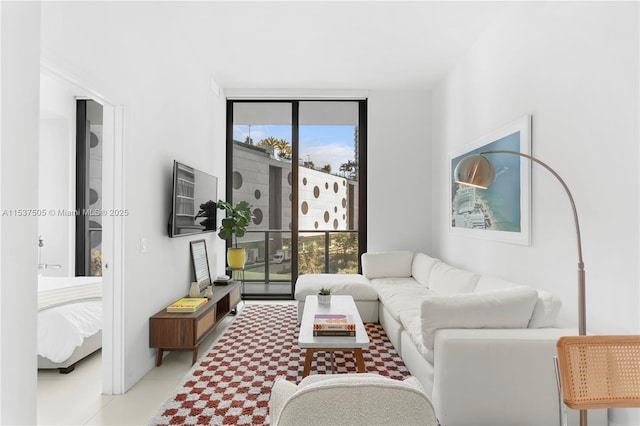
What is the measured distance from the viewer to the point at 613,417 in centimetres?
214

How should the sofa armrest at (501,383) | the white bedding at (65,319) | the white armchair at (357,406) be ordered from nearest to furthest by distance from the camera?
1. the white armchair at (357,406)
2. the sofa armrest at (501,383)
3. the white bedding at (65,319)

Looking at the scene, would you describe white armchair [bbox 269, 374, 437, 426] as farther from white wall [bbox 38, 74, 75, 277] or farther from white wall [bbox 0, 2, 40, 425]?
white wall [bbox 38, 74, 75, 277]

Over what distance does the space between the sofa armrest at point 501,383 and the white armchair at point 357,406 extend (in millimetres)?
1014

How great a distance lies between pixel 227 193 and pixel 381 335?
3.14 meters

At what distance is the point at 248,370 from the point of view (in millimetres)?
3119

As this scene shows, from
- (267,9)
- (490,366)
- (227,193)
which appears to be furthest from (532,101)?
(227,193)

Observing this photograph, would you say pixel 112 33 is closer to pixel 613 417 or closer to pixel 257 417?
pixel 257 417

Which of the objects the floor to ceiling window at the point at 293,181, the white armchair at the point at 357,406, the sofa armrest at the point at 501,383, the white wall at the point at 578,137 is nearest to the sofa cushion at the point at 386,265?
the floor to ceiling window at the point at 293,181

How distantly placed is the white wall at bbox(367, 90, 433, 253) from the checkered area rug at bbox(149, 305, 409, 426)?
1.71 metres

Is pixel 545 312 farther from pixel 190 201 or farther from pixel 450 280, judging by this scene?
pixel 190 201

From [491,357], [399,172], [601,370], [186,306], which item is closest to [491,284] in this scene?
[491,357]

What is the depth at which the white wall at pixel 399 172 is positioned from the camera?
224 inches

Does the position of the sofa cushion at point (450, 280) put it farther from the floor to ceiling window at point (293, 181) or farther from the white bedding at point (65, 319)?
→ the white bedding at point (65, 319)

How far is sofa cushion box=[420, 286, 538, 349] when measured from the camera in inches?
90.2
